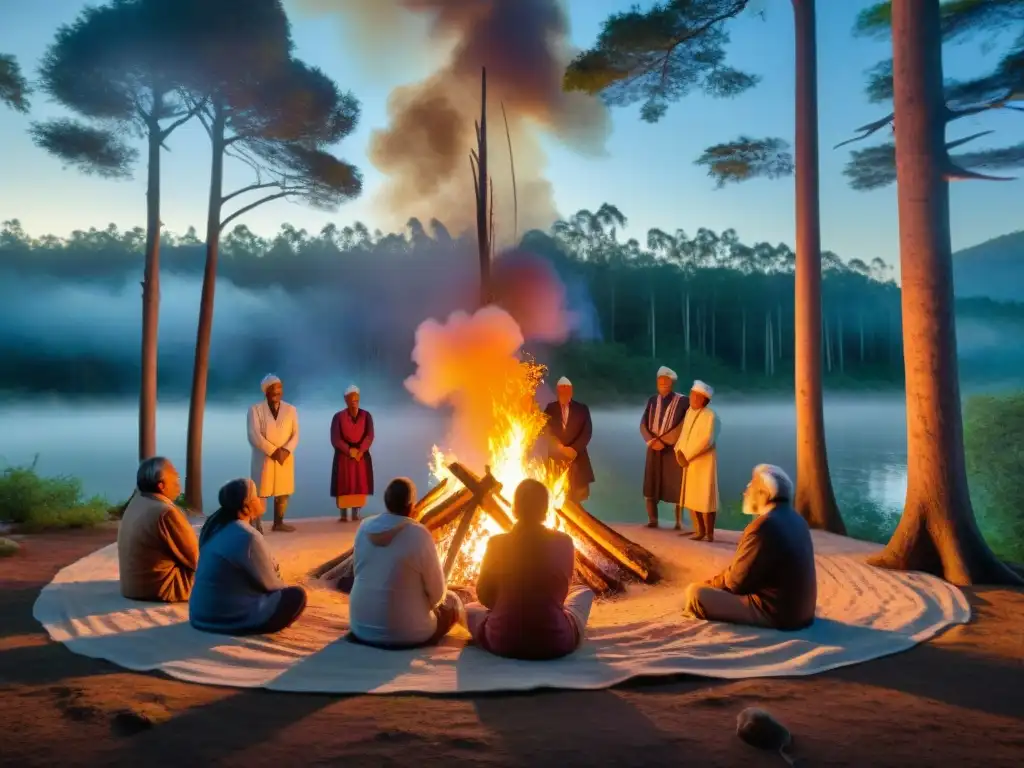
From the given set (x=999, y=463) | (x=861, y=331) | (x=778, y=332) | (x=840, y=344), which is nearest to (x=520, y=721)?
(x=999, y=463)

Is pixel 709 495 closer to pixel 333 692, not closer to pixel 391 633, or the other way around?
pixel 391 633

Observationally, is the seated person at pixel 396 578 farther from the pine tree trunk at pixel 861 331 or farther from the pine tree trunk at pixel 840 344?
the pine tree trunk at pixel 861 331

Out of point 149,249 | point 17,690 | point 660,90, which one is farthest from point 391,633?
point 660,90

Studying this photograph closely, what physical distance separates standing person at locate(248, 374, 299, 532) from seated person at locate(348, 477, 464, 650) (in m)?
5.21

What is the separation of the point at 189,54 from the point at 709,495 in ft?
35.1

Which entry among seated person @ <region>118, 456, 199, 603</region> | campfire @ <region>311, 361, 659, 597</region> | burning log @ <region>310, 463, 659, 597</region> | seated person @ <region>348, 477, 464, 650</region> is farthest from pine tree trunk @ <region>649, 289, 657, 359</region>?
seated person @ <region>348, 477, 464, 650</region>

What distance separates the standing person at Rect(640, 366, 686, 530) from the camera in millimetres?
9281

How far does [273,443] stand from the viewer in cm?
946

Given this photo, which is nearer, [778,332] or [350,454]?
[350,454]

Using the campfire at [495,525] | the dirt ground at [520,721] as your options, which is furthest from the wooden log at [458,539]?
the dirt ground at [520,721]

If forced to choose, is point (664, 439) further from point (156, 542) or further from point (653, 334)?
point (653, 334)

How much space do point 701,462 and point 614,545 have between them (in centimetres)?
211

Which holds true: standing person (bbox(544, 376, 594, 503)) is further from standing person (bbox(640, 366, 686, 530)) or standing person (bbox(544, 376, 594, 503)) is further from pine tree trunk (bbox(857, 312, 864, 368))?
pine tree trunk (bbox(857, 312, 864, 368))

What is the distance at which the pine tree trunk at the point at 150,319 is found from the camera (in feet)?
36.4
